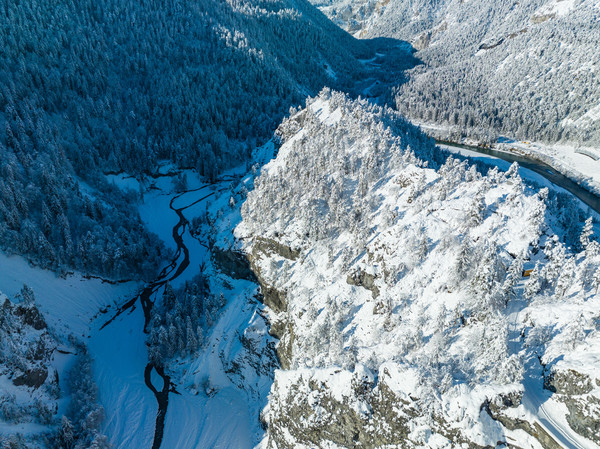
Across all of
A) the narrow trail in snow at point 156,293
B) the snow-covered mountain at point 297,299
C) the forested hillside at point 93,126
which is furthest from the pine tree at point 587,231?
the forested hillside at point 93,126

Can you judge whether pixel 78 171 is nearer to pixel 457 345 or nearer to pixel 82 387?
pixel 82 387

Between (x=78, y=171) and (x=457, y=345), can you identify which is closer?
(x=457, y=345)

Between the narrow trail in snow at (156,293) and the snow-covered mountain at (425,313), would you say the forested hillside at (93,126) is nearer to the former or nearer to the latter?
the narrow trail in snow at (156,293)

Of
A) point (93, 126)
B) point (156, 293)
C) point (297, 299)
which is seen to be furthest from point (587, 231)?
point (93, 126)

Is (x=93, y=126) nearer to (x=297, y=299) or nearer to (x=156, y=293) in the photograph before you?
(x=156, y=293)

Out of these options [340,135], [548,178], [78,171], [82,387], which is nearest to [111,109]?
[78,171]

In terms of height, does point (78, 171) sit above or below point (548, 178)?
below

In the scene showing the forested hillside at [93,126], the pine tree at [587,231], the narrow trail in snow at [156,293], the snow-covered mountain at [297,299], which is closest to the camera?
the snow-covered mountain at [297,299]
